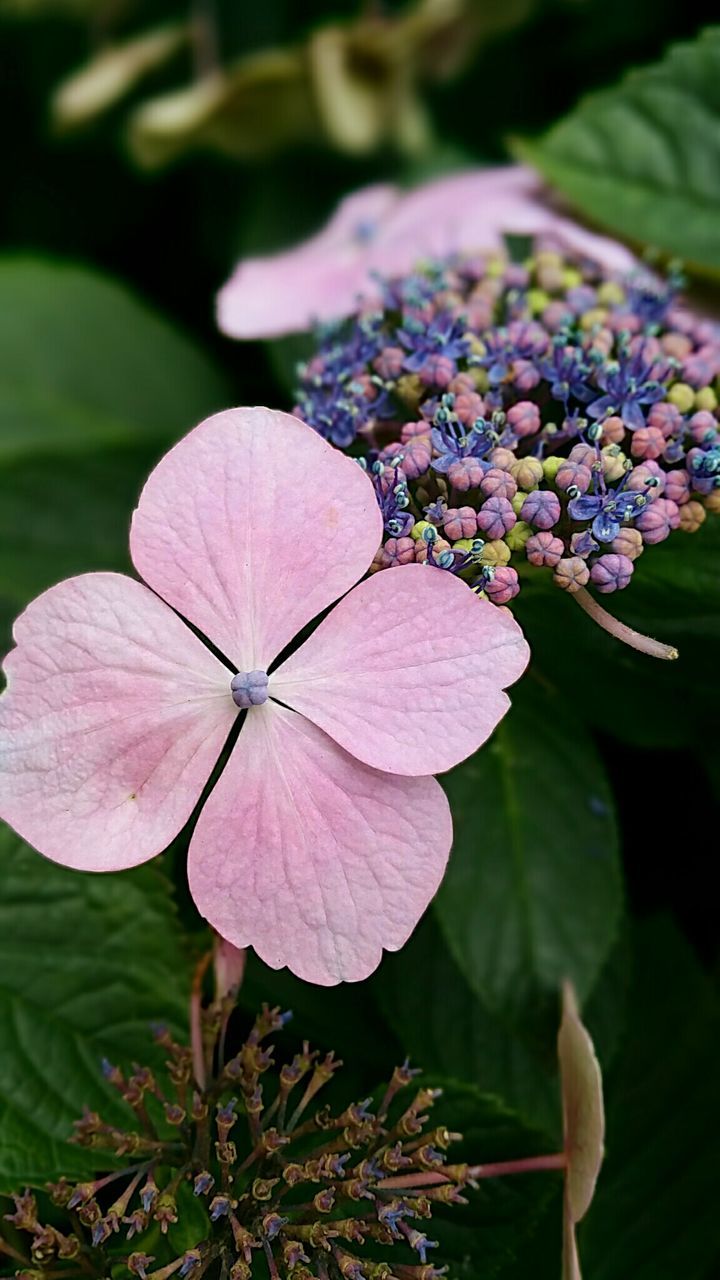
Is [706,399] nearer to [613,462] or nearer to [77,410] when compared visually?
[613,462]

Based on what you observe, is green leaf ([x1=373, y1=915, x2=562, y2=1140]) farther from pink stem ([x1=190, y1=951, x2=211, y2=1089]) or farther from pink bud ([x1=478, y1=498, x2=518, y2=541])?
pink bud ([x1=478, y1=498, x2=518, y2=541])

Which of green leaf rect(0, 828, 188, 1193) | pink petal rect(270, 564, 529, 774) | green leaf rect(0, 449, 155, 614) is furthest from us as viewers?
green leaf rect(0, 449, 155, 614)

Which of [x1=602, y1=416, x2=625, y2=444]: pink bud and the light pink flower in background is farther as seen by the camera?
the light pink flower in background

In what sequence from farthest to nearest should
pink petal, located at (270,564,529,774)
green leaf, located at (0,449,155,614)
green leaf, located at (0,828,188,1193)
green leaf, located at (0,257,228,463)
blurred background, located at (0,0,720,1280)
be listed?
green leaf, located at (0,257,228,463), green leaf, located at (0,449,155,614), blurred background, located at (0,0,720,1280), green leaf, located at (0,828,188,1193), pink petal, located at (270,564,529,774)

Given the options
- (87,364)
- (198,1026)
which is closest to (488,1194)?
(198,1026)

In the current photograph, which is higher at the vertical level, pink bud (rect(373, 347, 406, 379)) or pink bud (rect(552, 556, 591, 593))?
pink bud (rect(373, 347, 406, 379))

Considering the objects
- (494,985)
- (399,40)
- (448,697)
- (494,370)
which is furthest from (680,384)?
(399,40)

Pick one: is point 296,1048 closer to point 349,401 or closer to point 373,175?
point 349,401

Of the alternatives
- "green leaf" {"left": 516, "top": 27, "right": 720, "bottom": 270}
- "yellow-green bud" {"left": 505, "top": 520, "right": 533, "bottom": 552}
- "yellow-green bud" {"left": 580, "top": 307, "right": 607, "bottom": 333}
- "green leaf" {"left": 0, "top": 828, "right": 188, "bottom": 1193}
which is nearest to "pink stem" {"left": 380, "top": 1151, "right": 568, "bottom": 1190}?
"green leaf" {"left": 0, "top": 828, "right": 188, "bottom": 1193}

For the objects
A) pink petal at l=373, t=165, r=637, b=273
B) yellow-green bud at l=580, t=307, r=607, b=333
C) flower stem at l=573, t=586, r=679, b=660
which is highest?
pink petal at l=373, t=165, r=637, b=273
